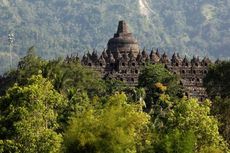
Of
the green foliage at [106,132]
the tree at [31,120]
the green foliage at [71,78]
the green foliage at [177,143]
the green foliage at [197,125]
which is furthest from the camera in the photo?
the green foliage at [71,78]

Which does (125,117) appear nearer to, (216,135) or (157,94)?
(216,135)

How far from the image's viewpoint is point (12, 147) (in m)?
56.7

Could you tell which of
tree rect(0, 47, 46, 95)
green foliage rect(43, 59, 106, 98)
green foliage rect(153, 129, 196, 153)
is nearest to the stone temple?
green foliage rect(43, 59, 106, 98)

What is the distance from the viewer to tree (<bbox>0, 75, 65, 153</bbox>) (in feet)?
186

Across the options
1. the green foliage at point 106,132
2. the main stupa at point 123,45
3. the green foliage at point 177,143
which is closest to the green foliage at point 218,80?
the main stupa at point 123,45

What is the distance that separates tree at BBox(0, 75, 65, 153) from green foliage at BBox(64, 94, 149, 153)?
1392 millimetres

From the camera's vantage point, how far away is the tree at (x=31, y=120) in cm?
5675

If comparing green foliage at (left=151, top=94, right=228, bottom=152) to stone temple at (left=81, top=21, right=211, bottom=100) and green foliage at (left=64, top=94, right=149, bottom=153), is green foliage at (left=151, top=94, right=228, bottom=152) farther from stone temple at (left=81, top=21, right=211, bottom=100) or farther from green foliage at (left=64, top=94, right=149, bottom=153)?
stone temple at (left=81, top=21, right=211, bottom=100)

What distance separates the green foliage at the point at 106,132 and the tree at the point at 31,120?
4.57 feet

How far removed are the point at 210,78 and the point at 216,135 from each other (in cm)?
4859

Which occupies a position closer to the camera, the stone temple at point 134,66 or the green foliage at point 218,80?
the green foliage at point 218,80

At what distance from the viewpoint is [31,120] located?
57.8m

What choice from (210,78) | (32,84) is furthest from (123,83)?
(32,84)

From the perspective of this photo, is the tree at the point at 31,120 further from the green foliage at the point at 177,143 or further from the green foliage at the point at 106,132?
the green foliage at the point at 177,143
